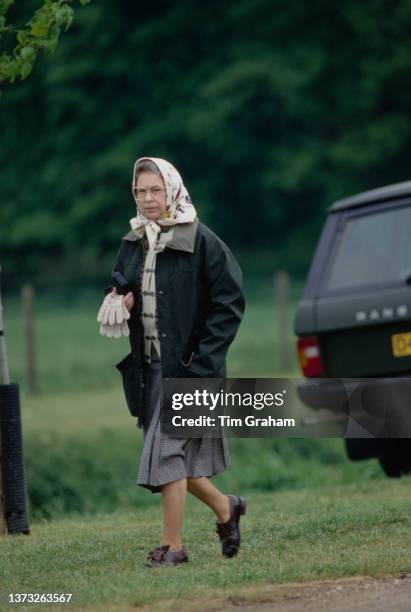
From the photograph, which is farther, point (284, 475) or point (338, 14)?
point (338, 14)

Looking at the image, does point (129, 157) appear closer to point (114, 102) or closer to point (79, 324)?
point (114, 102)

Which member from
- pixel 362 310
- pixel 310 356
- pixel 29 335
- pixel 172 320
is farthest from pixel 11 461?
pixel 29 335

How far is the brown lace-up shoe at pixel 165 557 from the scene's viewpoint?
6.56 m

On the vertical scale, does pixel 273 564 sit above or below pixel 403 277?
below

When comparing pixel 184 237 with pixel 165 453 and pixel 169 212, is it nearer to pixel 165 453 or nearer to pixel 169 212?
pixel 169 212

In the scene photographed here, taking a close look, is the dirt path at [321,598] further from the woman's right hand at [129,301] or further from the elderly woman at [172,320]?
the woman's right hand at [129,301]

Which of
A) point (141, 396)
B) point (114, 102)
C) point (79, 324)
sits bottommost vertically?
point (79, 324)

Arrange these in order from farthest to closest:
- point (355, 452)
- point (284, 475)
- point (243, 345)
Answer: point (243, 345), point (284, 475), point (355, 452)

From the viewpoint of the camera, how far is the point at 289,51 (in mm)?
41906

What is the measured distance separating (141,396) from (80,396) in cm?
1390

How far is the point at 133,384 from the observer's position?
6.58m

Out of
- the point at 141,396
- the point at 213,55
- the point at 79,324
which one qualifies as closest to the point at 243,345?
the point at 79,324
